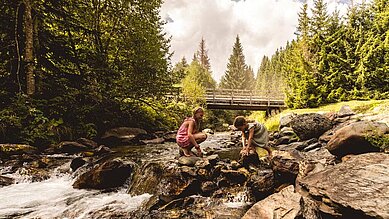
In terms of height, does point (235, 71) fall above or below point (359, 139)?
above

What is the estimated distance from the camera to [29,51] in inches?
418

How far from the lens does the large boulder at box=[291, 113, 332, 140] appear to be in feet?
38.1

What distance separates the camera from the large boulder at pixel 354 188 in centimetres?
307

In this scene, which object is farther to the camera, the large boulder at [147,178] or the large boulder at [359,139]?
the large boulder at [147,178]

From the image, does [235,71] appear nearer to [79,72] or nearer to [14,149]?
[79,72]

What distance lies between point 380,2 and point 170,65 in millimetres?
18544

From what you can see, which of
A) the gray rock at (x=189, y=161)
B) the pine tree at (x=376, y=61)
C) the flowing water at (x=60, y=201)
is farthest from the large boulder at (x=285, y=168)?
the pine tree at (x=376, y=61)

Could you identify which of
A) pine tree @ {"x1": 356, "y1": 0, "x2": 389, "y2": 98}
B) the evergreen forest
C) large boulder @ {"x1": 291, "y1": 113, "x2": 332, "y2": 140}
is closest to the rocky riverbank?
the evergreen forest

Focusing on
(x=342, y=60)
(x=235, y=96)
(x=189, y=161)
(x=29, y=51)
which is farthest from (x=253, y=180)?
(x=235, y=96)

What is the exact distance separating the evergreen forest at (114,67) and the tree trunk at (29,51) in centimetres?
4

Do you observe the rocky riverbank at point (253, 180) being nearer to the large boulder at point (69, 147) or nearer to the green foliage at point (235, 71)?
the large boulder at point (69, 147)

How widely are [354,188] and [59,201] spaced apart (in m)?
5.71

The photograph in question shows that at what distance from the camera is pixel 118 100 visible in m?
14.2

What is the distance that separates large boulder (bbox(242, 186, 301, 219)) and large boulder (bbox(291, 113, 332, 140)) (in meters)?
8.65
